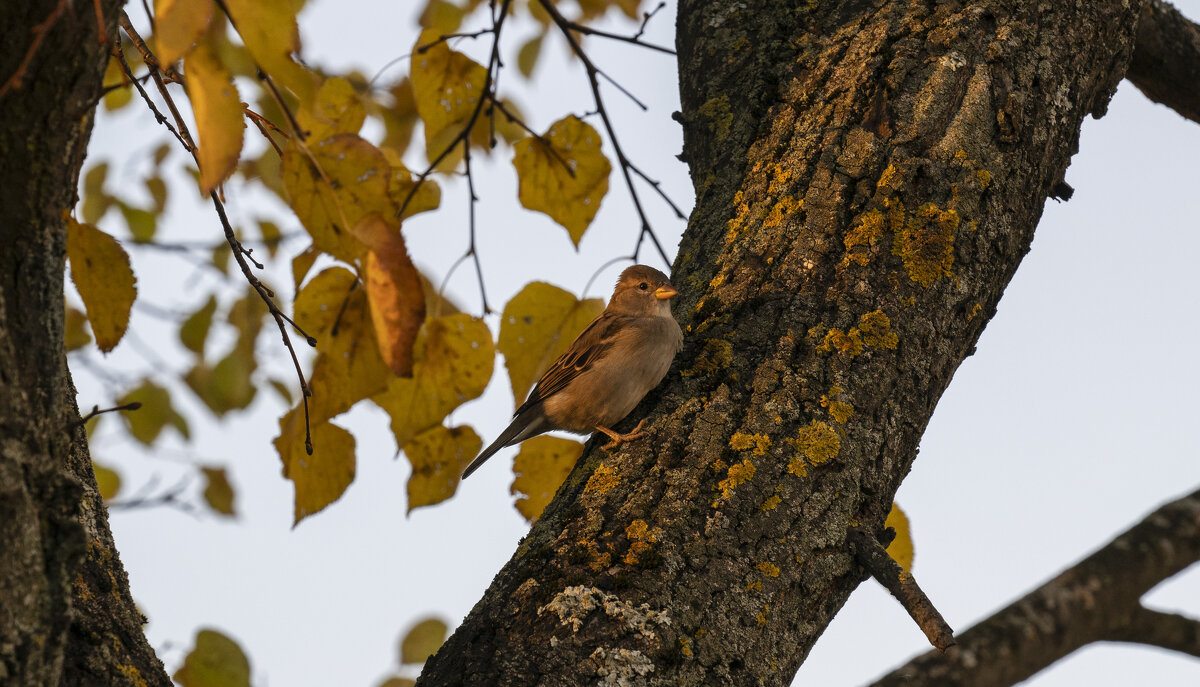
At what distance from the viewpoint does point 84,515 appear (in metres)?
2.29

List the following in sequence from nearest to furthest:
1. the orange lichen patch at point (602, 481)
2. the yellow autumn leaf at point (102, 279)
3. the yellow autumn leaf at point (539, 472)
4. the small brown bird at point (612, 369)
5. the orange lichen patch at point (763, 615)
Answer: the yellow autumn leaf at point (102, 279), the orange lichen patch at point (763, 615), the orange lichen patch at point (602, 481), the yellow autumn leaf at point (539, 472), the small brown bird at point (612, 369)

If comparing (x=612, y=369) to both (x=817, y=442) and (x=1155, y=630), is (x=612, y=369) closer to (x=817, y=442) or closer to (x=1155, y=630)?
(x=817, y=442)

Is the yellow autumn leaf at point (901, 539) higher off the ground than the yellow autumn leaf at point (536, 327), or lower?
lower

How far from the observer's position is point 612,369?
3781 mm

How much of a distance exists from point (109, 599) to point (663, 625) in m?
1.24

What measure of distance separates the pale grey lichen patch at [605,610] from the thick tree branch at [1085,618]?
60cm

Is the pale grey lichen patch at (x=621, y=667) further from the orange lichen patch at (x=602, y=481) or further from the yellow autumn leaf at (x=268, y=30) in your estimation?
the yellow autumn leaf at (x=268, y=30)

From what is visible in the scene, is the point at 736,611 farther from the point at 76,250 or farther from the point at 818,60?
the point at 818,60

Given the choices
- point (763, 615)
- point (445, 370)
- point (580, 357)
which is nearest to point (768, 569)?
point (763, 615)

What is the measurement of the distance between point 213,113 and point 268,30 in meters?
0.20

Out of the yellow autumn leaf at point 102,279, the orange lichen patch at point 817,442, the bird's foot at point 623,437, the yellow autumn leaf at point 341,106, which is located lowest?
the orange lichen patch at point 817,442

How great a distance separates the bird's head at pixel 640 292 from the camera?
432 cm

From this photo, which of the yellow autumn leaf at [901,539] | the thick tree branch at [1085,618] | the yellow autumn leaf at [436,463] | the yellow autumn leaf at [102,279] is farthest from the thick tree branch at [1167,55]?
the yellow autumn leaf at [102,279]

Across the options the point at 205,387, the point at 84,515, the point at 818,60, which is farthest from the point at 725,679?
the point at 205,387
